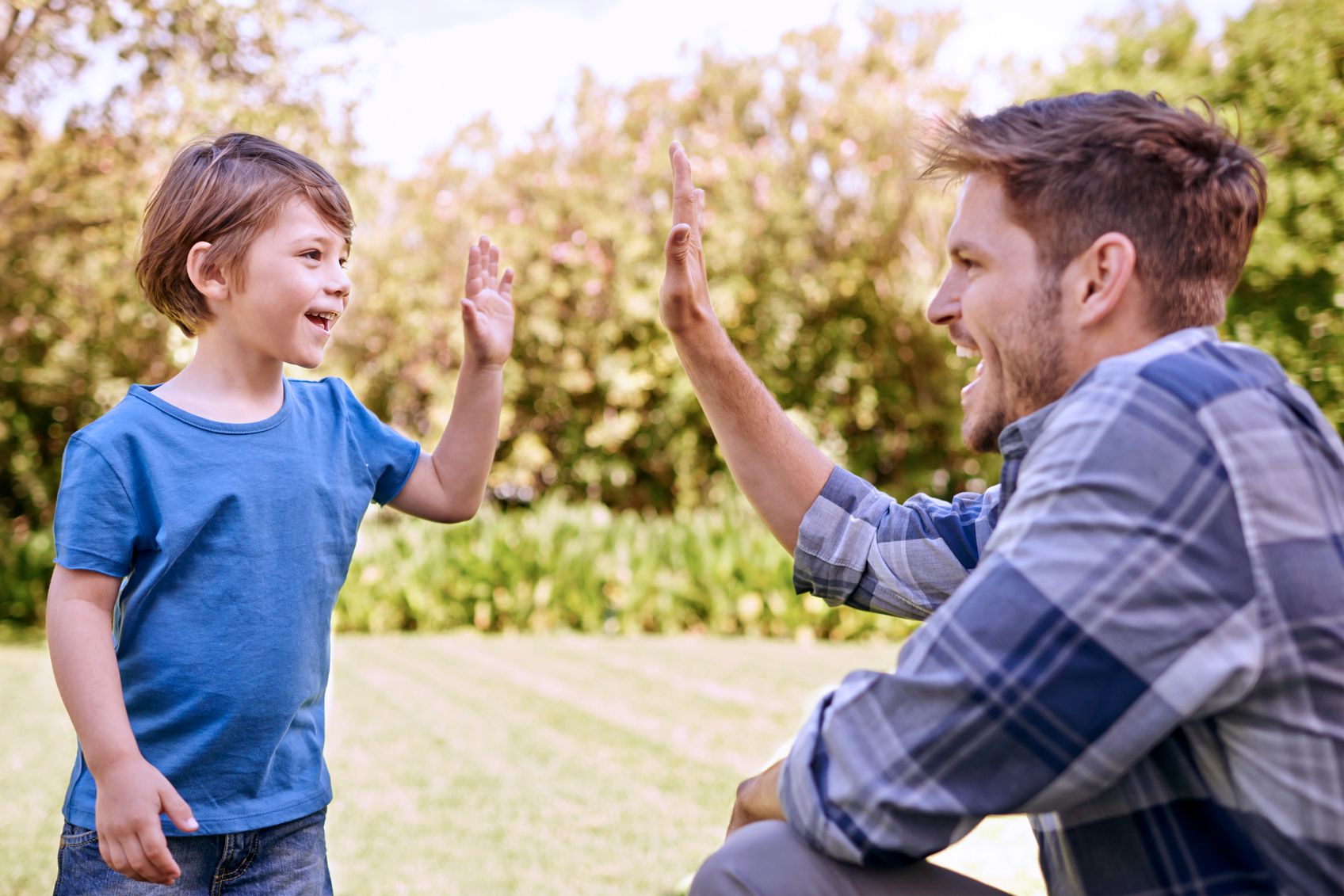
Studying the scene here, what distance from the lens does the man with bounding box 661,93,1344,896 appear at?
115 cm

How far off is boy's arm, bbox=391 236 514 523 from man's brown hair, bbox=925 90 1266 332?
0.98 m

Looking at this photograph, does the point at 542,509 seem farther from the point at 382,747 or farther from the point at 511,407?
the point at 382,747

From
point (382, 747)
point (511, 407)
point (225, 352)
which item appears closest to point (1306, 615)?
point (225, 352)

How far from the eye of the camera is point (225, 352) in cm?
191

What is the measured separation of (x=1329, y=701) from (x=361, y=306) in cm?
963

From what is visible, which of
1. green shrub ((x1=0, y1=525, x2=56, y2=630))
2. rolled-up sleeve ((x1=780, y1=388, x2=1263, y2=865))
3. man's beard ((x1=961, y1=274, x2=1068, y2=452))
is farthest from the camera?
green shrub ((x1=0, y1=525, x2=56, y2=630))

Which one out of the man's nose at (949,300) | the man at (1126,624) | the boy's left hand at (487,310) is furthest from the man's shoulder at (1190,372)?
the boy's left hand at (487,310)

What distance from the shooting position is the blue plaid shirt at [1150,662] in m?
1.14

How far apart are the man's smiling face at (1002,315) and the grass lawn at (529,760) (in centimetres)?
144

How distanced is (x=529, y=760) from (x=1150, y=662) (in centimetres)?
405

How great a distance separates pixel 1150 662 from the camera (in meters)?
1.14

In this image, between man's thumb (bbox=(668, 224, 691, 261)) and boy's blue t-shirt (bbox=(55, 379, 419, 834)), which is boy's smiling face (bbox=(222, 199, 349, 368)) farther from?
man's thumb (bbox=(668, 224, 691, 261))

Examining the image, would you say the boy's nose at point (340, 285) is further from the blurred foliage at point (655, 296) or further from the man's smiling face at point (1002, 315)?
the blurred foliage at point (655, 296)

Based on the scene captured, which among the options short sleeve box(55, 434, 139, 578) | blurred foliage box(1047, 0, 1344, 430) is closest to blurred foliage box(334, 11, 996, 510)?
blurred foliage box(1047, 0, 1344, 430)
